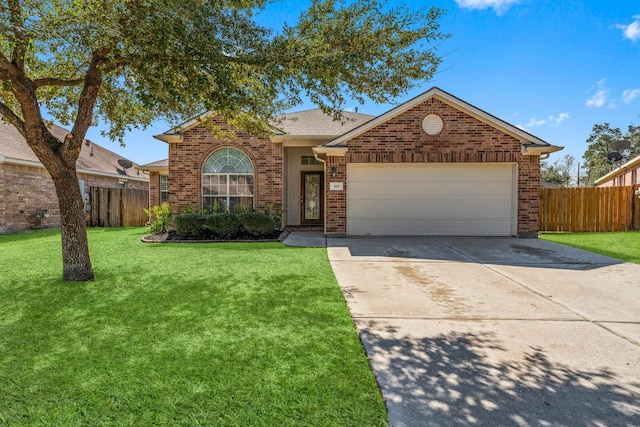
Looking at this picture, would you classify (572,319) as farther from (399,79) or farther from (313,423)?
(399,79)

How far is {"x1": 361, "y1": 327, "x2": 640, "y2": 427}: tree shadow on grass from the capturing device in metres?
2.20

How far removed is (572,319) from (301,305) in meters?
3.13

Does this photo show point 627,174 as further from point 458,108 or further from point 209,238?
point 209,238

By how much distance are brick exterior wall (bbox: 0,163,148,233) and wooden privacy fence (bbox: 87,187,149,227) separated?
145 centimetres

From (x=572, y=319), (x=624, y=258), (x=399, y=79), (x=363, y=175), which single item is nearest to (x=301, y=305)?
(x=572, y=319)

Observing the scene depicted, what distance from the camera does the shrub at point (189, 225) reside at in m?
10.8

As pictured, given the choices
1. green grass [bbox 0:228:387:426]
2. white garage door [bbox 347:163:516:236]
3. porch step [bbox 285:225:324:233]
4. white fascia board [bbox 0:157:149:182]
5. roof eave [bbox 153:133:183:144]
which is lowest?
green grass [bbox 0:228:387:426]

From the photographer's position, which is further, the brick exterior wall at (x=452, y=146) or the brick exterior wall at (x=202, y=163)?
the brick exterior wall at (x=202, y=163)

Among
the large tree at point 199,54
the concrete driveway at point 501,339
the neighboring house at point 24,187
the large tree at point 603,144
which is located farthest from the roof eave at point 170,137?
the large tree at point 603,144

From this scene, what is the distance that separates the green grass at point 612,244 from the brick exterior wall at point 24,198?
18.9 meters

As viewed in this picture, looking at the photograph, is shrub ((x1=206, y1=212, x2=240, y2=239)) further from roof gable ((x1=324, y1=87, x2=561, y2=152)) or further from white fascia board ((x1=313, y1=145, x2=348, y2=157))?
roof gable ((x1=324, y1=87, x2=561, y2=152))

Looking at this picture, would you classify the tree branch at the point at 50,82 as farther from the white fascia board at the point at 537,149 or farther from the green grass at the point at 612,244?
the green grass at the point at 612,244

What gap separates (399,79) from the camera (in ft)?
20.2

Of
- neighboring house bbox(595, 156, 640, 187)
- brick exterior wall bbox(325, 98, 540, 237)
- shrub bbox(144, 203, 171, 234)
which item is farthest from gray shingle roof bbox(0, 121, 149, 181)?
neighboring house bbox(595, 156, 640, 187)
